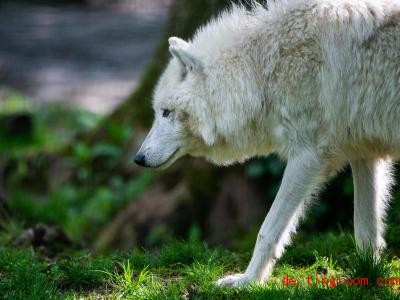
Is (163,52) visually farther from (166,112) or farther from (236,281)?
(236,281)

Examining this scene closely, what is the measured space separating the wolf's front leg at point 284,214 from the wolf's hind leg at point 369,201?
1.91 feet

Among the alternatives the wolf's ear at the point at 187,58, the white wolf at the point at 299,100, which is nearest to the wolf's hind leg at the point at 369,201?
the white wolf at the point at 299,100

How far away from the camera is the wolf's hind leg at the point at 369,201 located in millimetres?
5090

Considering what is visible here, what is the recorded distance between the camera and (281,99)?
4688 millimetres

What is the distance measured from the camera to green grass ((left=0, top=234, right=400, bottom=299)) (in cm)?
429

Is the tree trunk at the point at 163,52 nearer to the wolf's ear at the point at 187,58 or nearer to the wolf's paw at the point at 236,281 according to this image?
the wolf's ear at the point at 187,58

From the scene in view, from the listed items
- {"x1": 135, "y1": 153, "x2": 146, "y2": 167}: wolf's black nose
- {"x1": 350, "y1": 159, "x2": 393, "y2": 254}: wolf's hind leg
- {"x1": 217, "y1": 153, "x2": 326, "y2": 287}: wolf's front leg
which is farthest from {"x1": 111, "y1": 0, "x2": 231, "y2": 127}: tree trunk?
{"x1": 217, "y1": 153, "x2": 326, "y2": 287}: wolf's front leg

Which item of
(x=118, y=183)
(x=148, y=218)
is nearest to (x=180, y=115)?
(x=148, y=218)

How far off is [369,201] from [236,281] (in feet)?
4.21

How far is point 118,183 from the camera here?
949 centimetres

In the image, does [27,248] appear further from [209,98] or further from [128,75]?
[128,75]

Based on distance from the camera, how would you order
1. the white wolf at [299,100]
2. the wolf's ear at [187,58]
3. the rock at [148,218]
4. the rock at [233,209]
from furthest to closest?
the rock at [148,218] < the rock at [233,209] < the wolf's ear at [187,58] < the white wolf at [299,100]

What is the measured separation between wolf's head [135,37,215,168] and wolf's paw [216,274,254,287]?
107 cm

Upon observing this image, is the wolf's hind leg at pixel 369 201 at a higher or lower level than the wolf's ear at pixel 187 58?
lower
